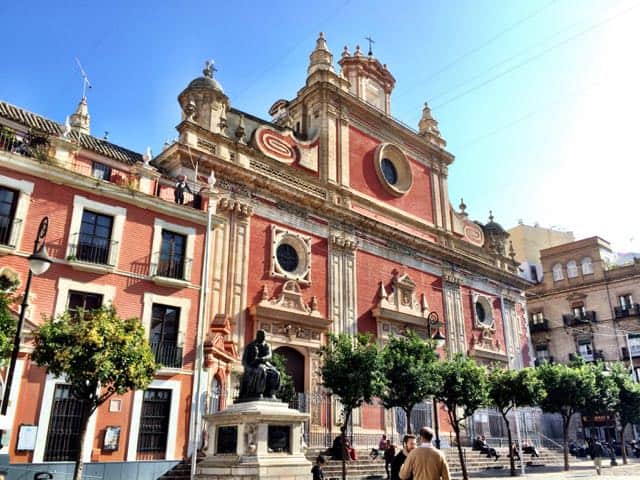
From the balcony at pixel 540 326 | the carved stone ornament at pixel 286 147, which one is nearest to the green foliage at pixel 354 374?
the carved stone ornament at pixel 286 147

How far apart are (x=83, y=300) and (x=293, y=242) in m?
9.74

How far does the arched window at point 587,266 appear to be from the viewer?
4106 centimetres

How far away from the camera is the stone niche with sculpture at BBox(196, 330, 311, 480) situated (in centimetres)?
1052

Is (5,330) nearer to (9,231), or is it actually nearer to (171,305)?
(9,231)

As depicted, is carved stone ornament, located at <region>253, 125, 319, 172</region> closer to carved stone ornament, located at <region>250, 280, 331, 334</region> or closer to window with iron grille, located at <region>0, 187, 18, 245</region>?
carved stone ornament, located at <region>250, 280, 331, 334</region>

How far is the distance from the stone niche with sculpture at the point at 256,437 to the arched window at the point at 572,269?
119 ft

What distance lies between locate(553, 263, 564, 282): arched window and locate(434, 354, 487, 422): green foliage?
25534mm

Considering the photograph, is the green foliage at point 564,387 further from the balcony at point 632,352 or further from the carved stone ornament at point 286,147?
the carved stone ornament at point 286,147

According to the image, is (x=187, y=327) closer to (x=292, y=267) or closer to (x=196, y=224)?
(x=196, y=224)

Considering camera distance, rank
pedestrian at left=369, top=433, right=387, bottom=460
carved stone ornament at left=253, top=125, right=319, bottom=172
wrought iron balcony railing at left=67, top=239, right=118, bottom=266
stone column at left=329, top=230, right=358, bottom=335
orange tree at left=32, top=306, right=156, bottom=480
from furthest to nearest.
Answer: carved stone ornament at left=253, top=125, right=319, bottom=172
stone column at left=329, top=230, right=358, bottom=335
pedestrian at left=369, top=433, right=387, bottom=460
wrought iron balcony railing at left=67, top=239, right=118, bottom=266
orange tree at left=32, top=306, right=156, bottom=480

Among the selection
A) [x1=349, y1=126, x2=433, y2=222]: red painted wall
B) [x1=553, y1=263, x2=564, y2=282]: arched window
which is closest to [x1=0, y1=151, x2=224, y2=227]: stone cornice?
[x1=349, y1=126, x2=433, y2=222]: red painted wall

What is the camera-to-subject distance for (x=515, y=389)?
2223cm

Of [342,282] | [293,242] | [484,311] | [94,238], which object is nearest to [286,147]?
[293,242]

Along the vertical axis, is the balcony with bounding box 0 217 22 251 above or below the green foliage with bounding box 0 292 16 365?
above
